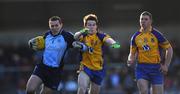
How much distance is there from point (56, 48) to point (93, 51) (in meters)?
0.86

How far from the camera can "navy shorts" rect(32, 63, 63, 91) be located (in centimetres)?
1563

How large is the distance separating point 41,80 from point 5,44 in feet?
45.3

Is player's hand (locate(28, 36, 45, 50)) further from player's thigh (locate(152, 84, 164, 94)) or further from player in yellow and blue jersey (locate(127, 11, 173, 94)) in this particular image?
player's thigh (locate(152, 84, 164, 94))

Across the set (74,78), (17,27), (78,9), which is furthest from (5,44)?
(74,78)

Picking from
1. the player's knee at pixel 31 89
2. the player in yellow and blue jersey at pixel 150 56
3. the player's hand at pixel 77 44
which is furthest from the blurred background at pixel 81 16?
the player's knee at pixel 31 89

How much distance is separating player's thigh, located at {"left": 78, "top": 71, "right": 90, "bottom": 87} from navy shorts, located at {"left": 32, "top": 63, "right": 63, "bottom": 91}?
572 millimetres

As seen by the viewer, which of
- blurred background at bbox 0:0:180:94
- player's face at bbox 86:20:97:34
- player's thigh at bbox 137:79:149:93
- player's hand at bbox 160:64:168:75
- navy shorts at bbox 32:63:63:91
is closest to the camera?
player's thigh at bbox 137:79:149:93

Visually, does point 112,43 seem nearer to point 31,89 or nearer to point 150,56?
point 150,56

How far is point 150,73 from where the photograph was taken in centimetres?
1563

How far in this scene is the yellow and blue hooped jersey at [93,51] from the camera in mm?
15812

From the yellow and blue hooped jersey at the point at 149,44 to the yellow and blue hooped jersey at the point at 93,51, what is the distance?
792 millimetres

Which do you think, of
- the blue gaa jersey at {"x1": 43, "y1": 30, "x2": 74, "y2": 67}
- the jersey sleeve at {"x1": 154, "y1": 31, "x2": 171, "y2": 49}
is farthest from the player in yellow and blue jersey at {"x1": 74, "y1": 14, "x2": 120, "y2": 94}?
the jersey sleeve at {"x1": 154, "y1": 31, "x2": 171, "y2": 49}

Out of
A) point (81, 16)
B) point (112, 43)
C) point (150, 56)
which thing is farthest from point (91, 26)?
point (81, 16)

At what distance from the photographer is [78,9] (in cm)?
2994
